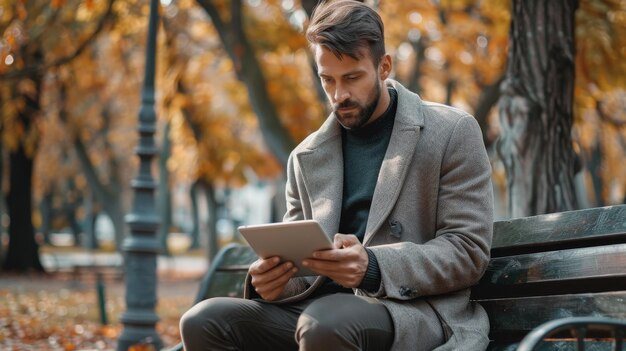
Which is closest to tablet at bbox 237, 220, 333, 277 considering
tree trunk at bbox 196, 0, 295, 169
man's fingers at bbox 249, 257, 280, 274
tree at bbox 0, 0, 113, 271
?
man's fingers at bbox 249, 257, 280, 274

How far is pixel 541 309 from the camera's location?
3.85m

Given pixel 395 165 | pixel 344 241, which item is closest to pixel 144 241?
pixel 395 165

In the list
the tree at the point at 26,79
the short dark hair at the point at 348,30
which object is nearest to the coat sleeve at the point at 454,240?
the short dark hair at the point at 348,30

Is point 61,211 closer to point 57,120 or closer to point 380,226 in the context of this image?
point 57,120

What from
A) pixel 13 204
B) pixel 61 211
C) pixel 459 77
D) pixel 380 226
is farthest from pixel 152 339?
pixel 61 211

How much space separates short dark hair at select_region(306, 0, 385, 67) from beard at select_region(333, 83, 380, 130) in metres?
0.17

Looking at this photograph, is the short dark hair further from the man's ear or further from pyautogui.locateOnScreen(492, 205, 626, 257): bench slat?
pyautogui.locateOnScreen(492, 205, 626, 257): bench slat

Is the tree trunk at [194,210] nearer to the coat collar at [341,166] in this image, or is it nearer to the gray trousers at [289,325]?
the coat collar at [341,166]

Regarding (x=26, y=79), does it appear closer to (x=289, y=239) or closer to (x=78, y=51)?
(x=78, y=51)

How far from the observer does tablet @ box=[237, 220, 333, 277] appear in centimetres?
346

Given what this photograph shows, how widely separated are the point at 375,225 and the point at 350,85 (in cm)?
52

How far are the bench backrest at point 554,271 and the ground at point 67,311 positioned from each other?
21.9 ft

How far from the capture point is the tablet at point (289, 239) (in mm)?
3461

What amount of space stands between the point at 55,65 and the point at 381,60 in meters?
9.08
